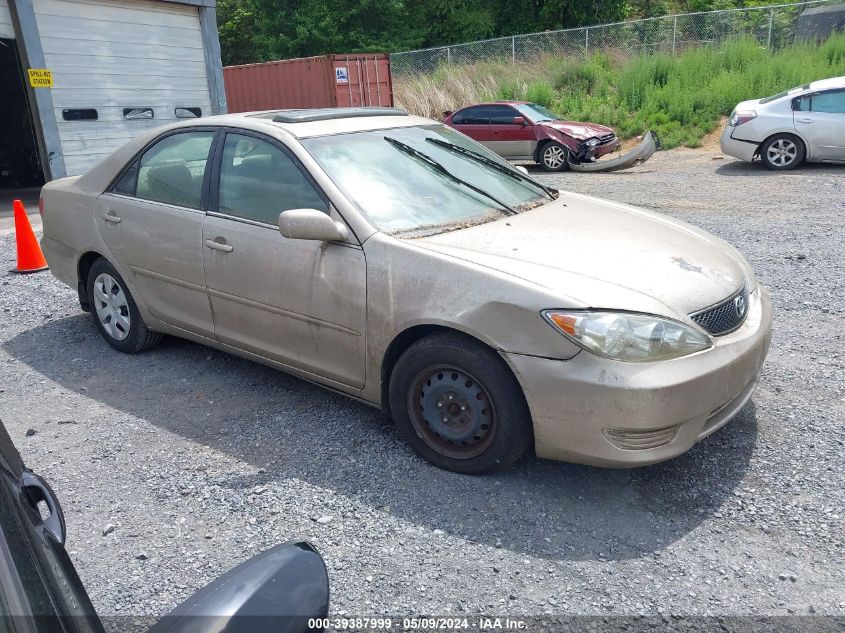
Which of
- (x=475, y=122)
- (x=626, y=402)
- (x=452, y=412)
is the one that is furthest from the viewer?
(x=475, y=122)

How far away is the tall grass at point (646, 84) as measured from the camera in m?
17.7

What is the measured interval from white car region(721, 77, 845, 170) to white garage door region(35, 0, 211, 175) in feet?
33.6

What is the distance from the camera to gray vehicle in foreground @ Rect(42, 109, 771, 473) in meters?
2.98

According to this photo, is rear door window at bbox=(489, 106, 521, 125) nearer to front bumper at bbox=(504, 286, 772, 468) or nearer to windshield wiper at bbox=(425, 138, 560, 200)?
windshield wiper at bbox=(425, 138, 560, 200)

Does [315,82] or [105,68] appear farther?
[315,82]

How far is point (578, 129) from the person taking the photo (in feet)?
49.3

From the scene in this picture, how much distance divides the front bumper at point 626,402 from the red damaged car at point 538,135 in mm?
11597

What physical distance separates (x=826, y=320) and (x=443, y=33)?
29590mm

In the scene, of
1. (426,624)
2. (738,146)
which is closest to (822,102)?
(738,146)

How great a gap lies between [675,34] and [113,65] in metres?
15.0

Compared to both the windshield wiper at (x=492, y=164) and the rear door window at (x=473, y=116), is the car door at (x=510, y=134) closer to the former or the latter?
the rear door window at (x=473, y=116)

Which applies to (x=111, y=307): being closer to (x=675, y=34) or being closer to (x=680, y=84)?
(x=680, y=84)

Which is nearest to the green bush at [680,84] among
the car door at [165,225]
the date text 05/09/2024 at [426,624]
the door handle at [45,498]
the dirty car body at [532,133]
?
the dirty car body at [532,133]

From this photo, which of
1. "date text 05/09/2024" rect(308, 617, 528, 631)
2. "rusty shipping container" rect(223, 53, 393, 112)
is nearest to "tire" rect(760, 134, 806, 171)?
"rusty shipping container" rect(223, 53, 393, 112)
